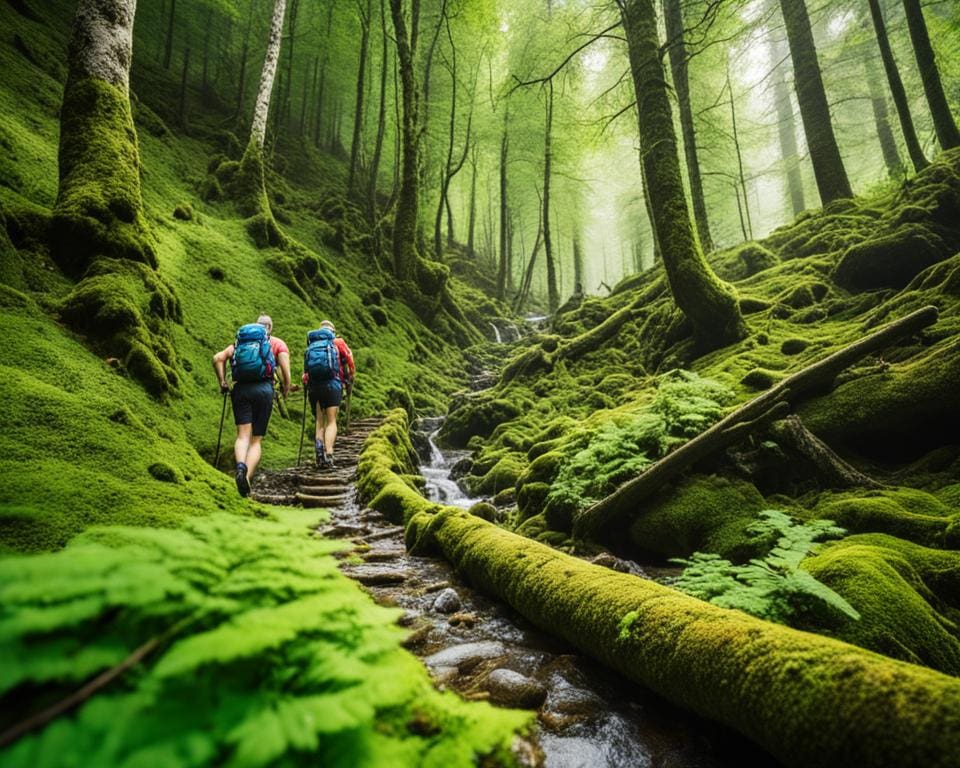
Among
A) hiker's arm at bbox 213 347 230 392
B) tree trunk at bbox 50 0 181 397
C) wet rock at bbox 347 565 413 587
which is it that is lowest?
wet rock at bbox 347 565 413 587

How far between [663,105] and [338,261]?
12197 mm

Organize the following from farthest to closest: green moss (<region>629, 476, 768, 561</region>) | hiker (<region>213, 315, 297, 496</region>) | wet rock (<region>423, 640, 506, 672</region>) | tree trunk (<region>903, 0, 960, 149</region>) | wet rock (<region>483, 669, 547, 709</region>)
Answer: tree trunk (<region>903, 0, 960, 149</region>)
hiker (<region>213, 315, 297, 496</region>)
green moss (<region>629, 476, 768, 561</region>)
wet rock (<region>423, 640, 506, 672</region>)
wet rock (<region>483, 669, 547, 709</region>)

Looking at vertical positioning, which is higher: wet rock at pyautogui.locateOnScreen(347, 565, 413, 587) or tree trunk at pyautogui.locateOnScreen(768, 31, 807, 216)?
tree trunk at pyautogui.locateOnScreen(768, 31, 807, 216)

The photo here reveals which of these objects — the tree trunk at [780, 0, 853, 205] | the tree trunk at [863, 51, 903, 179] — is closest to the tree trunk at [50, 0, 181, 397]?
the tree trunk at [780, 0, 853, 205]

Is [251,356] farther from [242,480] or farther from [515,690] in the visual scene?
[515,690]

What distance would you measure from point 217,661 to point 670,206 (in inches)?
365

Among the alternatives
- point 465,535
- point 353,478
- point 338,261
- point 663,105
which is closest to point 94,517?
point 465,535

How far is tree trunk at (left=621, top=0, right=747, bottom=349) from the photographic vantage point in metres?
8.05

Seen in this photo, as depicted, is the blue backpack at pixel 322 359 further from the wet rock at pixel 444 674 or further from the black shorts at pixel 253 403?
the wet rock at pixel 444 674

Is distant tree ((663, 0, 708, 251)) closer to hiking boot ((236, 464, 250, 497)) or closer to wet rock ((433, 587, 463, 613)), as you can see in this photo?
wet rock ((433, 587, 463, 613))

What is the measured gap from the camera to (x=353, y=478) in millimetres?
7609

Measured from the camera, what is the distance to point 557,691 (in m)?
2.42

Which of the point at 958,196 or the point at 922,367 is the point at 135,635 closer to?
the point at 922,367

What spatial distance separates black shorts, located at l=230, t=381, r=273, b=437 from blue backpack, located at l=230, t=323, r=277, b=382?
3.5 inches
